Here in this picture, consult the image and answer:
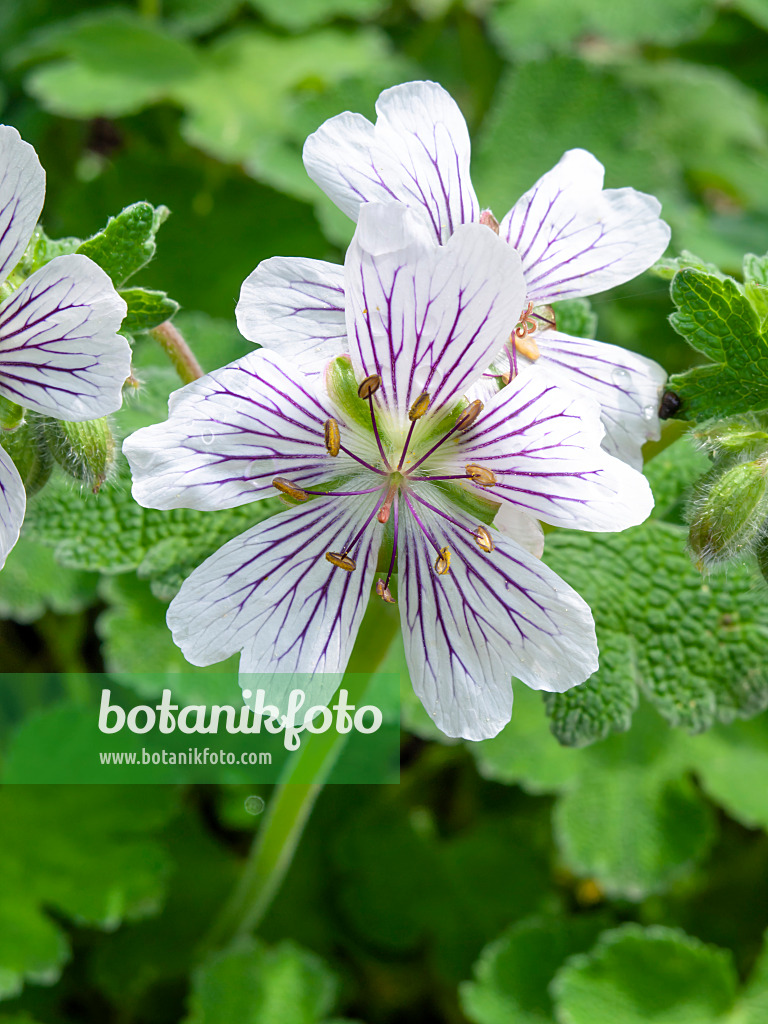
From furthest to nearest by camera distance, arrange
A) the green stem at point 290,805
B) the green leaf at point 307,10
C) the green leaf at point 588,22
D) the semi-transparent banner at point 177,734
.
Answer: the green leaf at point 307,10, the green leaf at point 588,22, the semi-transparent banner at point 177,734, the green stem at point 290,805

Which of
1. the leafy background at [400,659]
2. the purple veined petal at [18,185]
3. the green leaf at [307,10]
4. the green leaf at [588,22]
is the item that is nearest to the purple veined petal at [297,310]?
the leafy background at [400,659]

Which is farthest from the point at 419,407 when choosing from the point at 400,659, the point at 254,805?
the point at 254,805

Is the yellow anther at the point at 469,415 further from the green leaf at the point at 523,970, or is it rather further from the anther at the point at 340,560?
the green leaf at the point at 523,970

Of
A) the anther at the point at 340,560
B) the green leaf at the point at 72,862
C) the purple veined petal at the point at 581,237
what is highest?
the purple veined petal at the point at 581,237

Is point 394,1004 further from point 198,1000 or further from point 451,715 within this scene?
point 451,715

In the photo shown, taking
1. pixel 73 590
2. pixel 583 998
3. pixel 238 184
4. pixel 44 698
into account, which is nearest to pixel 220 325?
pixel 73 590
